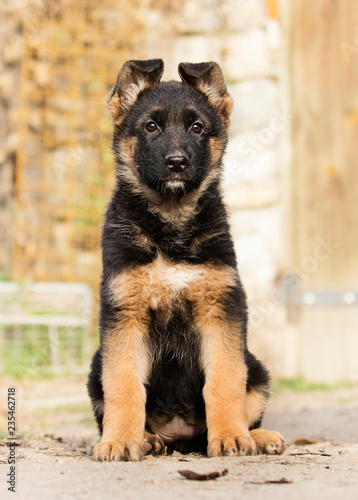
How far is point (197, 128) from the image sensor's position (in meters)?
3.44

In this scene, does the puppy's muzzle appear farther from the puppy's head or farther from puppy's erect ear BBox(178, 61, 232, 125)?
puppy's erect ear BBox(178, 61, 232, 125)

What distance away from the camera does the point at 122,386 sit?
297cm

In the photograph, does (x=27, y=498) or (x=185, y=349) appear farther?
(x=185, y=349)

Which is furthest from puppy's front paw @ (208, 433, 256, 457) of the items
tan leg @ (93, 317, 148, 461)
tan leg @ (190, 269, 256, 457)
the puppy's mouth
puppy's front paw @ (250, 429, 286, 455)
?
the puppy's mouth

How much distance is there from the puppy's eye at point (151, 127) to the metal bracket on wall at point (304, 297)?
3633 mm

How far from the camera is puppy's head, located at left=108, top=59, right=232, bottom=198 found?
129 inches

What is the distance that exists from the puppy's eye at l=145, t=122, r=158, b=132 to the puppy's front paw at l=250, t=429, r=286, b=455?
158cm

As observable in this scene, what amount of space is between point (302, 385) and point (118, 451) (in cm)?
400

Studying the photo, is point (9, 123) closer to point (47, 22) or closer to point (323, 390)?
point (47, 22)

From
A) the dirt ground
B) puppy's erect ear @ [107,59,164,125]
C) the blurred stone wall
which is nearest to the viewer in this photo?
the dirt ground

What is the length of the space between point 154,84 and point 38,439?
208 cm

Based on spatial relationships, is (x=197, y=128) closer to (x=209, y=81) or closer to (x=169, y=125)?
(x=169, y=125)

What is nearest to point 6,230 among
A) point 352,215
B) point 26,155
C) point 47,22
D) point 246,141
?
point 26,155

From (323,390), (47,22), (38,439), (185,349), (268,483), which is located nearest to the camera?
(268,483)
